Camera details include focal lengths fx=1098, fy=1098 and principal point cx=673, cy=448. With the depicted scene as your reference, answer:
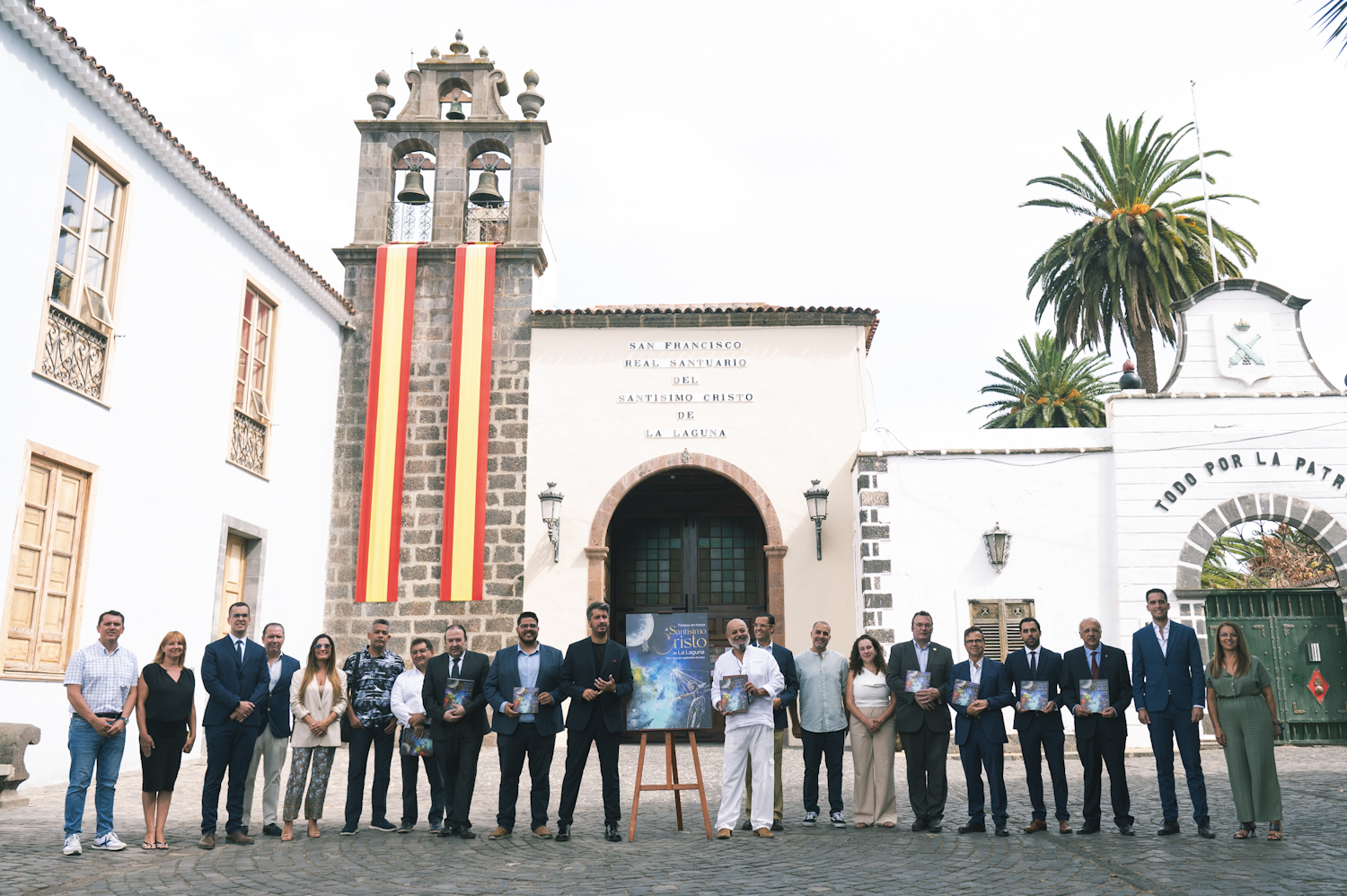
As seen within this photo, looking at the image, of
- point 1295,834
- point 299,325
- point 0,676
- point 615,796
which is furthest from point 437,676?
point 299,325

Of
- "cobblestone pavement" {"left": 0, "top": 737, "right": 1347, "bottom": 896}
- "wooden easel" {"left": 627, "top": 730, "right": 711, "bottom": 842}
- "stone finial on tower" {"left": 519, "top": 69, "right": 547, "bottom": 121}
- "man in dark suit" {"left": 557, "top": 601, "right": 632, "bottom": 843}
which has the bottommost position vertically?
"cobblestone pavement" {"left": 0, "top": 737, "right": 1347, "bottom": 896}

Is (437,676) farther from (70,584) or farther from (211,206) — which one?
(211,206)

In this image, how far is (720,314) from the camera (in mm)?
16516

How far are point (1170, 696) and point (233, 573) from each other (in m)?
10.8

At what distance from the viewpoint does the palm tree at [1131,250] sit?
23.1 meters

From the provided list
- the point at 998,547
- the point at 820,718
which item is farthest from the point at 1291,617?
the point at 820,718

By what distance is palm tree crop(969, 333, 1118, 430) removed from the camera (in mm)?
31641

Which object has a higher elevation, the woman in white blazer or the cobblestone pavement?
the woman in white blazer

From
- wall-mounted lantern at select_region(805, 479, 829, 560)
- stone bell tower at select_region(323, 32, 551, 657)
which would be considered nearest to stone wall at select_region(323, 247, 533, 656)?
stone bell tower at select_region(323, 32, 551, 657)

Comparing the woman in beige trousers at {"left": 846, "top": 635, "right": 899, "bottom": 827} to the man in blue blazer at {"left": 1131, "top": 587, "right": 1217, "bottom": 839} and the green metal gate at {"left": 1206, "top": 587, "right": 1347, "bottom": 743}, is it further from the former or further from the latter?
the green metal gate at {"left": 1206, "top": 587, "right": 1347, "bottom": 743}

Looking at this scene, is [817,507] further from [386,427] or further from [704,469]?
[386,427]

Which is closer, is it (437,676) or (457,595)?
(437,676)

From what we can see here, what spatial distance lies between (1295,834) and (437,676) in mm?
5918

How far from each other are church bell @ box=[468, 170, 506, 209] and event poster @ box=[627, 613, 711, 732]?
31.4ft
